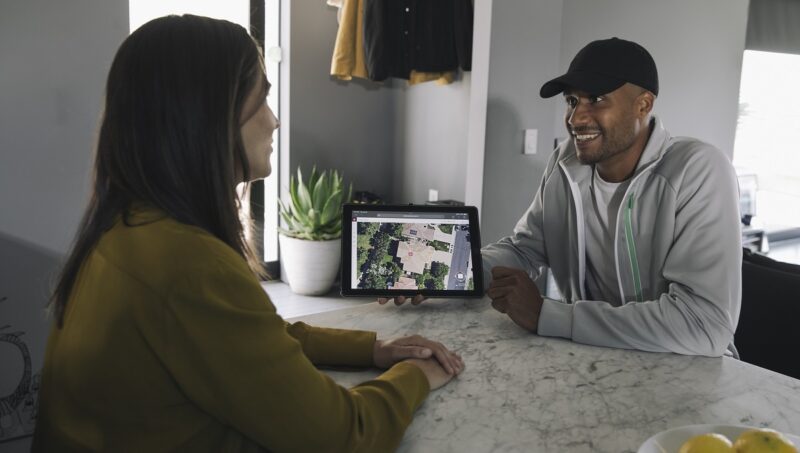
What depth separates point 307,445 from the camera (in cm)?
77

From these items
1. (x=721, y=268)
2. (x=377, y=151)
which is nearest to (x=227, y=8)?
(x=377, y=151)

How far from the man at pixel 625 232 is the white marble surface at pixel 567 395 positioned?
63 mm

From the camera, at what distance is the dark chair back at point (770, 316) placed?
57.4 inches

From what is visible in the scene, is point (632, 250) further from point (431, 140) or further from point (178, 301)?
point (431, 140)

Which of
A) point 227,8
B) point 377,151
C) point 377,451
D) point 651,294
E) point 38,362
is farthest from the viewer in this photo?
point 377,151

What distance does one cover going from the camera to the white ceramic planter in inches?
156

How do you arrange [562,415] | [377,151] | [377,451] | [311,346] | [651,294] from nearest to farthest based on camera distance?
[377,451]
[562,415]
[311,346]
[651,294]
[377,151]

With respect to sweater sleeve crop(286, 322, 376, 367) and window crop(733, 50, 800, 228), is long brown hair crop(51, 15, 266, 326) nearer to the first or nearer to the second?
sweater sleeve crop(286, 322, 376, 367)

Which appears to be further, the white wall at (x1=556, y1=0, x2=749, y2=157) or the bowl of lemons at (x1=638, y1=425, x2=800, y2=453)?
the white wall at (x1=556, y1=0, x2=749, y2=157)

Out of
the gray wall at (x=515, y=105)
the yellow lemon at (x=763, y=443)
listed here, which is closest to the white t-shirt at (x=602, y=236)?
the yellow lemon at (x=763, y=443)

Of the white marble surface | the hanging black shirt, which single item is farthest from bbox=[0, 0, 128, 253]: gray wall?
the hanging black shirt

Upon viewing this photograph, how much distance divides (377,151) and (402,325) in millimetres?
3244

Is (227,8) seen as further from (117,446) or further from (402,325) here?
(117,446)

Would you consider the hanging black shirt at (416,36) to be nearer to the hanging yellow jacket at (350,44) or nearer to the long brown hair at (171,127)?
the hanging yellow jacket at (350,44)
